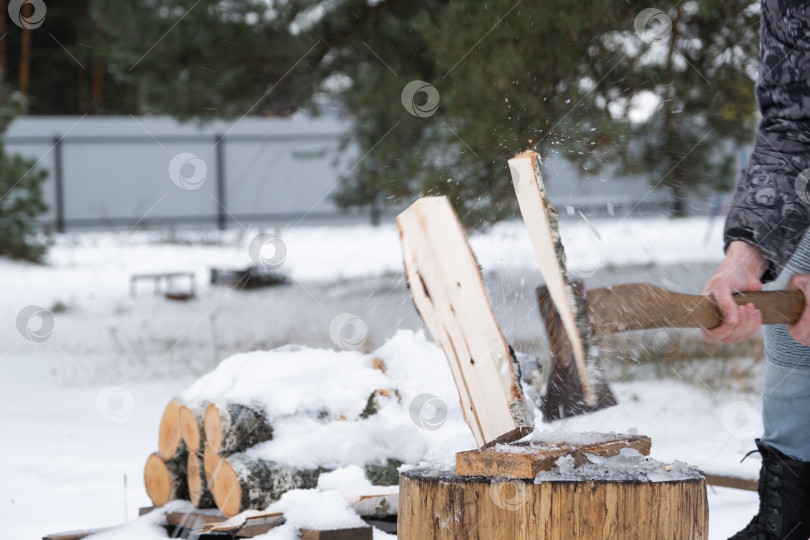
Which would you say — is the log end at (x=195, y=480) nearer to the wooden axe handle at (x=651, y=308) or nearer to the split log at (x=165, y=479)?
the split log at (x=165, y=479)

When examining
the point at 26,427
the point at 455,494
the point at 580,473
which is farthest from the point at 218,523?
the point at 26,427

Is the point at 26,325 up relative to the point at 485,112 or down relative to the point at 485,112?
down

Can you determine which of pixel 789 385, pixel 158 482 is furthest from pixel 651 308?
pixel 158 482

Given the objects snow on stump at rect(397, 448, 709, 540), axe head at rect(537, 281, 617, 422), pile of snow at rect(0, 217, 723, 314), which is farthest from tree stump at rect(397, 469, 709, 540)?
pile of snow at rect(0, 217, 723, 314)

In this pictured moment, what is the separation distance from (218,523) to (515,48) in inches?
133

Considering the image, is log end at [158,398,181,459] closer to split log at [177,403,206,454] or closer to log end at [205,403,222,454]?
split log at [177,403,206,454]

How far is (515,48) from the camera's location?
495 cm

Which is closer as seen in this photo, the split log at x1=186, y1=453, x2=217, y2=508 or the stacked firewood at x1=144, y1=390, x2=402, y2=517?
the stacked firewood at x1=144, y1=390, x2=402, y2=517

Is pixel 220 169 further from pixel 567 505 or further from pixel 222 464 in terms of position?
pixel 567 505

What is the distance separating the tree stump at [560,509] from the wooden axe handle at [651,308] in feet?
1.06

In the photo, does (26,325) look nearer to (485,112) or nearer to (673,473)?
(485,112)

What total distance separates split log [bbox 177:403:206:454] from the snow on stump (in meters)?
1.21

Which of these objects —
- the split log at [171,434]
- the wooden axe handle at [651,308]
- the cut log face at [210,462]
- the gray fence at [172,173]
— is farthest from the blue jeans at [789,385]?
the gray fence at [172,173]

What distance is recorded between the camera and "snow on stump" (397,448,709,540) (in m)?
1.72
